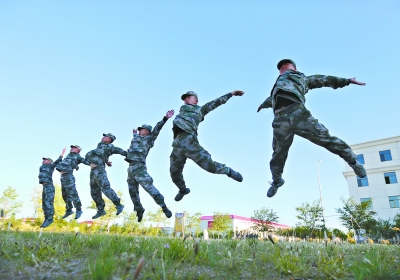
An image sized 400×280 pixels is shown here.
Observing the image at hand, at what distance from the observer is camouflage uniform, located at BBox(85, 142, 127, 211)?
30.9ft

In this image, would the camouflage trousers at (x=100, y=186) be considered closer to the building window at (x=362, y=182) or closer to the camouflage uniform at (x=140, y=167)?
the camouflage uniform at (x=140, y=167)

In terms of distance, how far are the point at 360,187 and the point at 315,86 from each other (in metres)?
43.3

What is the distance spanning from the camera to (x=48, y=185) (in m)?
11.7

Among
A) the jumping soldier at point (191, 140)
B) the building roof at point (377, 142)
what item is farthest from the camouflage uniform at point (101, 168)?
the building roof at point (377, 142)

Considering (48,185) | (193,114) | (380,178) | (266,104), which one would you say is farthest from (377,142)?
(48,185)

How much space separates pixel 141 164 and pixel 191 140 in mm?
2810

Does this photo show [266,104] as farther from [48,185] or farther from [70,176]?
[48,185]

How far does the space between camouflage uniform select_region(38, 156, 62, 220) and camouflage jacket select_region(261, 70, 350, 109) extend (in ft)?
31.4

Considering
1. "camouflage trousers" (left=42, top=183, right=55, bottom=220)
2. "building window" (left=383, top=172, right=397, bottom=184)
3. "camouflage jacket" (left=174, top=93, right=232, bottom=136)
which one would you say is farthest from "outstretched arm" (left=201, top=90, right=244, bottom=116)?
"building window" (left=383, top=172, right=397, bottom=184)

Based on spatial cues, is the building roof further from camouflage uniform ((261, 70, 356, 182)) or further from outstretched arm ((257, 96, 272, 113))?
camouflage uniform ((261, 70, 356, 182))

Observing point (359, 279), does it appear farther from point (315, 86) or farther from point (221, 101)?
point (221, 101)

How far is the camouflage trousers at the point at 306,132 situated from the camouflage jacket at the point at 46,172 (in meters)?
9.56

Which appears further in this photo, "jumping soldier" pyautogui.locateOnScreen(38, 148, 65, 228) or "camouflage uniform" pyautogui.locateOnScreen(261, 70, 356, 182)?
"jumping soldier" pyautogui.locateOnScreen(38, 148, 65, 228)

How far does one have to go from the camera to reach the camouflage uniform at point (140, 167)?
327 inches
